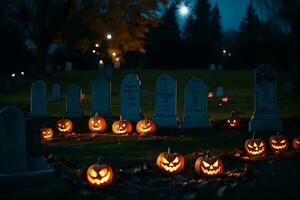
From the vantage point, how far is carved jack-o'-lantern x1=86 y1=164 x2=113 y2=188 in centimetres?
906

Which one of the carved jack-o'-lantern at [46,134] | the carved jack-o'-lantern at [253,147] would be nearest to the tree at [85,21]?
the carved jack-o'-lantern at [46,134]

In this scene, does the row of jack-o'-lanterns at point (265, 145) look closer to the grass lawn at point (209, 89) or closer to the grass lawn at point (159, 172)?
the grass lawn at point (159, 172)

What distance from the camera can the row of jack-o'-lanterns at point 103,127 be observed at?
1535 centimetres

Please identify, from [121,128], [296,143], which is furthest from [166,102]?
[296,143]

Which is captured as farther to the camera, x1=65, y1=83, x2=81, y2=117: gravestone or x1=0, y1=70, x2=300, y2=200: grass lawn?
Result: x1=65, y1=83, x2=81, y2=117: gravestone

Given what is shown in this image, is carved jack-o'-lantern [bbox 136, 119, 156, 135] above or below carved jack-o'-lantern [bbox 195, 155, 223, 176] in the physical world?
above

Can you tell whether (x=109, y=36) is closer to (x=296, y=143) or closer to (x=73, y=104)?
(x=73, y=104)

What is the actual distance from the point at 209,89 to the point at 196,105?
2207cm

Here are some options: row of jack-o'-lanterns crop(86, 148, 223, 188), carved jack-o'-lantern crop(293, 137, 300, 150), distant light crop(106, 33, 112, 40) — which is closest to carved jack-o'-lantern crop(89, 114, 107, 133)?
carved jack-o'-lantern crop(293, 137, 300, 150)

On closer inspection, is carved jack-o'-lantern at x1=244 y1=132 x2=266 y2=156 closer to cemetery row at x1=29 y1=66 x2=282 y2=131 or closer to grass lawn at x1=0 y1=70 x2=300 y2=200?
grass lawn at x1=0 y1=70 x2=300 y2=200

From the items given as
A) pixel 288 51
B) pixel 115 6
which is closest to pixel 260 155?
pixel 288 51

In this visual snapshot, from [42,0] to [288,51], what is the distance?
20.1 metres

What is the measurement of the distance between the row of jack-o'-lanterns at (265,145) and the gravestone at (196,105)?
3747 mm

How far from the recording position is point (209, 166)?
385 inches
